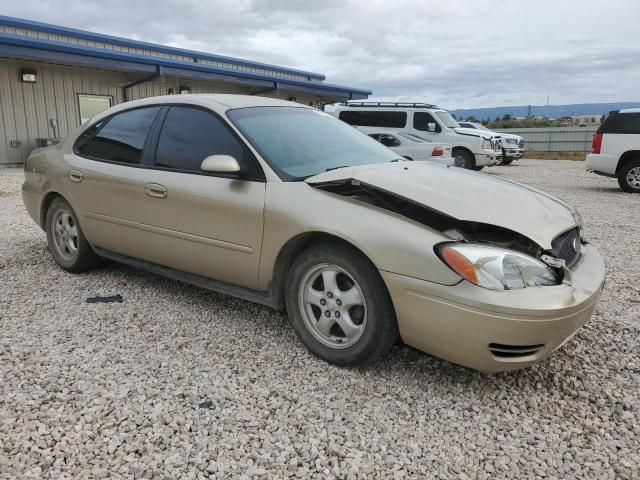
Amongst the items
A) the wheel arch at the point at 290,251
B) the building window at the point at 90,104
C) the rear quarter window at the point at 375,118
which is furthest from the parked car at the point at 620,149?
the building window at the point at 90,104

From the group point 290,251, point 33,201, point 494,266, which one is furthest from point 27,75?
point 494,266

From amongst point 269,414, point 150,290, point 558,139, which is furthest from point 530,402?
point 558,139

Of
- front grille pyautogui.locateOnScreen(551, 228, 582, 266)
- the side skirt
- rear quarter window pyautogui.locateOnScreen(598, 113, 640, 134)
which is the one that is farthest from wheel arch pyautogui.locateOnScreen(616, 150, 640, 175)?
the side skirt

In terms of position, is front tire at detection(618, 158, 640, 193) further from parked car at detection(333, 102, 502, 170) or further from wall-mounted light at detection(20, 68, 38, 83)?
wall-mounted light at detection(20, 68, 38, 83)

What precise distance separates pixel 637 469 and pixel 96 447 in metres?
2.34

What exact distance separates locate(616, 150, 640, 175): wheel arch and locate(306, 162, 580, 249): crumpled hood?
31.1 ft

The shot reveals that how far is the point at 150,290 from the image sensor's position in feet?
14.1

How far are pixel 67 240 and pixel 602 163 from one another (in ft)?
36.9

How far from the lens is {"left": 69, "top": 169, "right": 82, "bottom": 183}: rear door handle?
434 cm

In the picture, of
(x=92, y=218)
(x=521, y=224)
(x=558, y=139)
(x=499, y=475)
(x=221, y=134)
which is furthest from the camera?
(x=558, y=139)

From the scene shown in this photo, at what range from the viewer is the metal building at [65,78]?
13.4 m

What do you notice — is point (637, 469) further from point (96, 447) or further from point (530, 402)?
point (96, 447)

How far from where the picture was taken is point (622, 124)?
11.2 meters

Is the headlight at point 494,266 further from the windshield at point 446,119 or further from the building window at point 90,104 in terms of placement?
the building window at point 90,104
